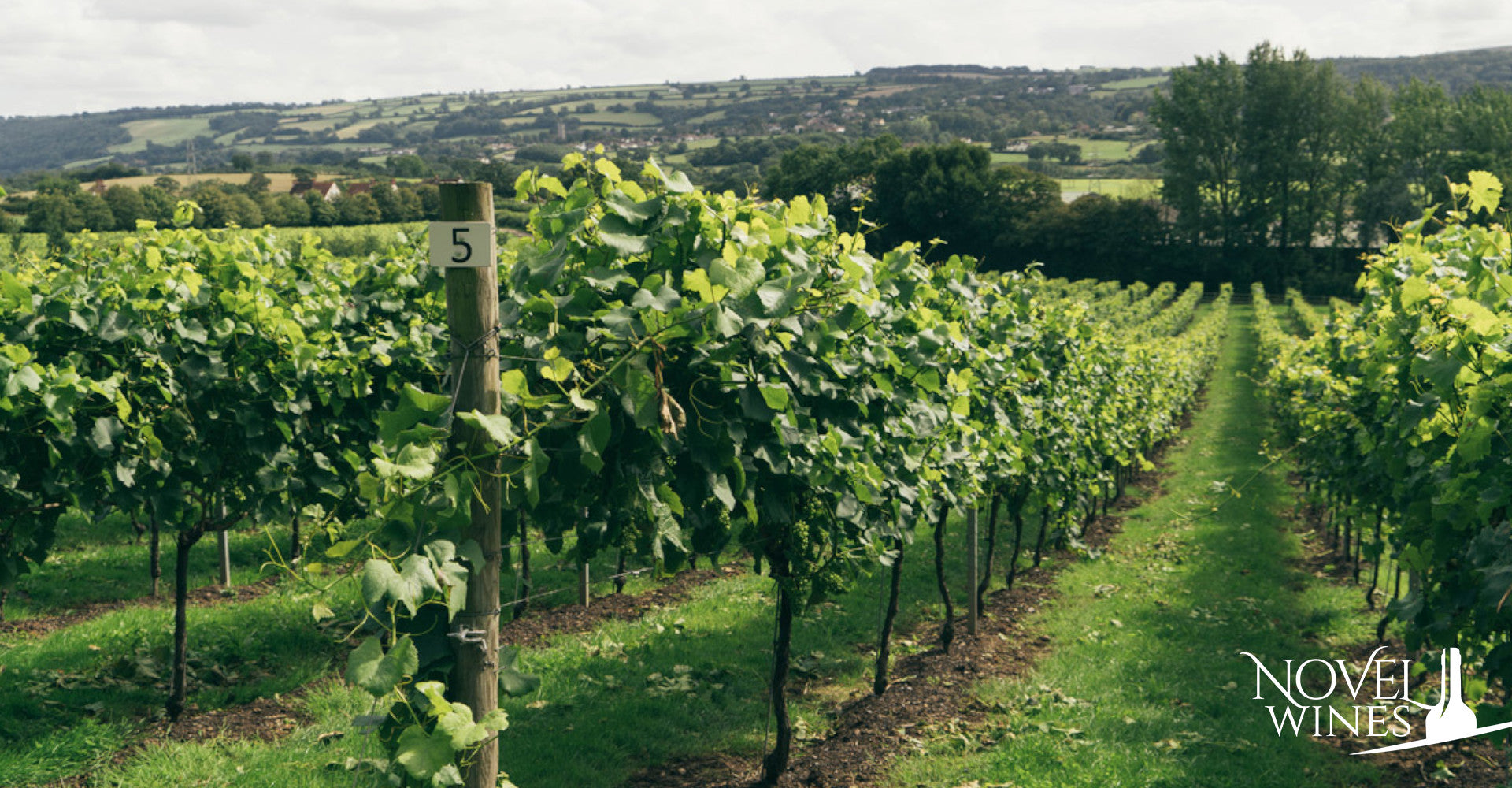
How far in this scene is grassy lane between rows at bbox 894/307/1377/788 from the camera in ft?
20.4

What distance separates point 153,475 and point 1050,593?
8936 millimetres

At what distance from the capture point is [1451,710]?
5418mm

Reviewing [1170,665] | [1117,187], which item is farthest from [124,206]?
[1117,187]

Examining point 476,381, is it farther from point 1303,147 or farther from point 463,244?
point 1303,147

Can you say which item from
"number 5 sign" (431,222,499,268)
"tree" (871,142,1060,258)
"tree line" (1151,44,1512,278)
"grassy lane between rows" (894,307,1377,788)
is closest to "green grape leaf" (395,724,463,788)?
"number 5 sign" (431,222,499,268)

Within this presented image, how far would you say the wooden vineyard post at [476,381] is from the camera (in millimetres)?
2918

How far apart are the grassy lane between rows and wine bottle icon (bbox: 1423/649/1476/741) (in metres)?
0.70

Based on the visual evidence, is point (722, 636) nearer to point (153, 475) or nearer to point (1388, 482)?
point (153, 475)

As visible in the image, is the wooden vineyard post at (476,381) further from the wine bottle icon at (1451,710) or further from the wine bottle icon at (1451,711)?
the wine bottle icon at (1451,710)

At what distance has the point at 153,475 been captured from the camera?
21.3 ft

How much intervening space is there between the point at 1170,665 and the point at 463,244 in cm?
786

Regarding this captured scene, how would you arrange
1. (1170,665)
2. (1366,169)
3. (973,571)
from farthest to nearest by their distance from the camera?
(1366,169)
(973,571)
(1170,665)

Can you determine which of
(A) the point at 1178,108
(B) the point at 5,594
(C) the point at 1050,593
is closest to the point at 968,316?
(C) the point at 1050,593

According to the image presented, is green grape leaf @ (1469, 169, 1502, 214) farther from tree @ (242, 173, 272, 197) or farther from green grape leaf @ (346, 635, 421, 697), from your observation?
tree @ (242, 173, 272, 197)
